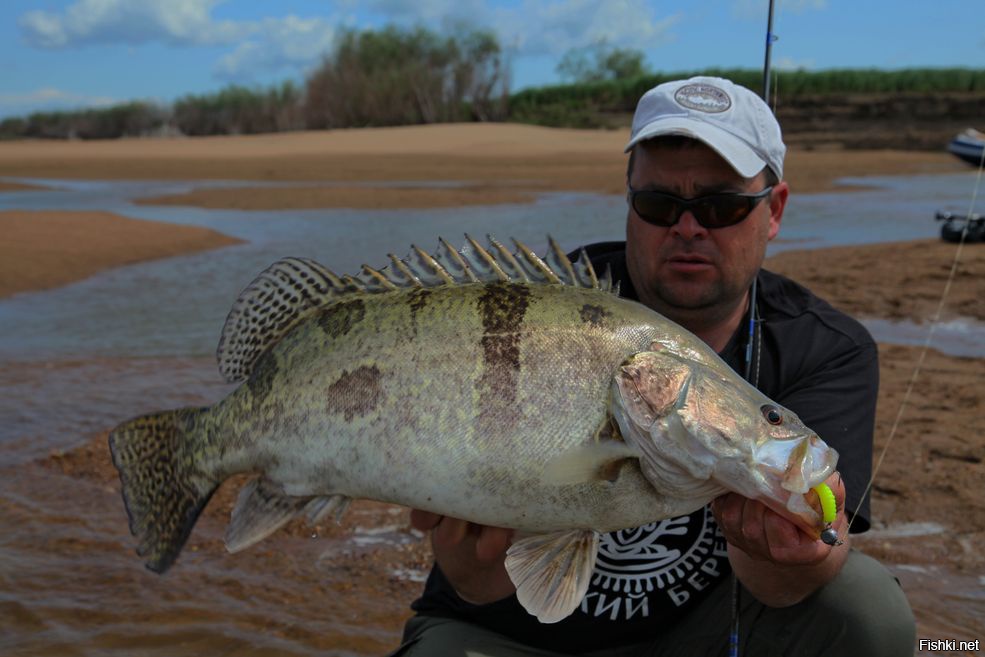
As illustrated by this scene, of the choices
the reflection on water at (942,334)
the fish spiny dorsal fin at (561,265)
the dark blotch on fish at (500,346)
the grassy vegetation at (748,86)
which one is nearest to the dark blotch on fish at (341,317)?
the dark blotch on fish at (500,346)

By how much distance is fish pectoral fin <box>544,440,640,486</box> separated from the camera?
2.13 m

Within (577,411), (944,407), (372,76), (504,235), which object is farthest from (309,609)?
(372,76)

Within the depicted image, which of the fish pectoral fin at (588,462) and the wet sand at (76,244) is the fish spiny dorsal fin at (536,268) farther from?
the wet sand at (76,244)

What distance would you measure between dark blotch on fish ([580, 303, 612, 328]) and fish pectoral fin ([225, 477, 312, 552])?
842 mm

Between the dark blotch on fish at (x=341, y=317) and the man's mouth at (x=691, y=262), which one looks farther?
the man's mouth at (x=691, y=262)

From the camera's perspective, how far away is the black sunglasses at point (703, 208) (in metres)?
2.97

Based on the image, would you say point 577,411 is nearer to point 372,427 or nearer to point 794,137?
point 372,427

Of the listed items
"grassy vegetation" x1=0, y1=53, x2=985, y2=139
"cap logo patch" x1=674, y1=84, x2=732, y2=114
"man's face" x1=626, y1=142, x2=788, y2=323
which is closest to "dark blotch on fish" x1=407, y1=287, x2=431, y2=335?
"man's face" x1=626, y1=142, x2=788, y2=323

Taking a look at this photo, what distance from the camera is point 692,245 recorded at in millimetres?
2963

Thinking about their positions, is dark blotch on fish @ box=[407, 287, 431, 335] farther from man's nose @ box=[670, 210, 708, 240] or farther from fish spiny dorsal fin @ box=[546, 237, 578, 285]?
man's nose @ box=[670, 210, 708, 240]

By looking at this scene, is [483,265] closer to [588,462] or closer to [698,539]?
[588,462]

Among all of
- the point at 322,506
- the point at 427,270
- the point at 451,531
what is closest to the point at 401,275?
the point at 427,270

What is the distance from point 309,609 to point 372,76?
40.9m

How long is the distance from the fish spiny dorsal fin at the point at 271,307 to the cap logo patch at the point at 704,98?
1366 millimetres
